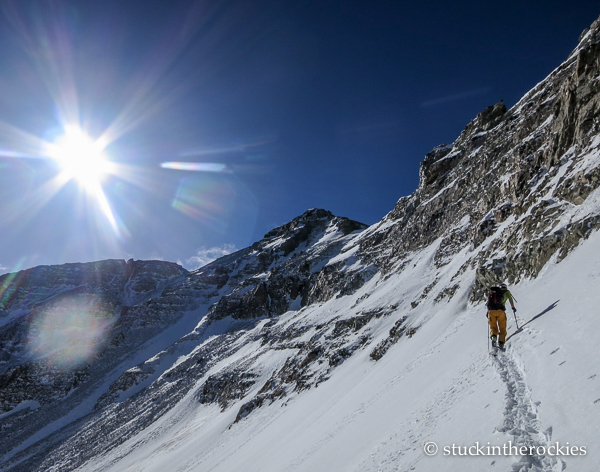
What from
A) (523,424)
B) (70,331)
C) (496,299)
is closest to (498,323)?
(496,299)

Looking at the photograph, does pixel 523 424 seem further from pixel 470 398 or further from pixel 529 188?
pixel 529 188

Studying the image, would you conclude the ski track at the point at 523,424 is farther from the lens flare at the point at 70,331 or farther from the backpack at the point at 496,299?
the lens flare at the point at 70,331

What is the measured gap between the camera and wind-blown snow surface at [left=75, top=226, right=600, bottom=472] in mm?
5113

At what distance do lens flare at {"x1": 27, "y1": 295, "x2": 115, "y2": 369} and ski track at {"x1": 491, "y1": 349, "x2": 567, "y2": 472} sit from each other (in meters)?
116

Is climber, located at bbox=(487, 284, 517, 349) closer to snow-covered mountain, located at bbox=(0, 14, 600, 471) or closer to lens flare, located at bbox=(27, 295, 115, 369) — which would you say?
snow-covered mountain, located at bbox=(0, 14, 600, 471)

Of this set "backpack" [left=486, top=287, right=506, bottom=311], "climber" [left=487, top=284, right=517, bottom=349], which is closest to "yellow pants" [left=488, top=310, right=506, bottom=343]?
"climber" [left=487, top=284, right=517, bottom=349]

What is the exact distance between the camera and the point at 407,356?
18.8 metres

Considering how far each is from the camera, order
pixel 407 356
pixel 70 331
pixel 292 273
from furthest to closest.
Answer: pixel 70 331 < pixel 292 273 < pixel 407 356

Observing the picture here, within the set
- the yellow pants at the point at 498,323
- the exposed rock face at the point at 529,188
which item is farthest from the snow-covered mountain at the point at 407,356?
the yellow pants at the point at 498,323

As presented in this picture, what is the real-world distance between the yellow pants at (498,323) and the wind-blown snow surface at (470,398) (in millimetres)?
397

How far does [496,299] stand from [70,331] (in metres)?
145

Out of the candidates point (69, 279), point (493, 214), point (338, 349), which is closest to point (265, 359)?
point (338, 349)

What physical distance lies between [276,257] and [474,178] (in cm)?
9615

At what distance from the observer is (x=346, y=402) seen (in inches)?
719
